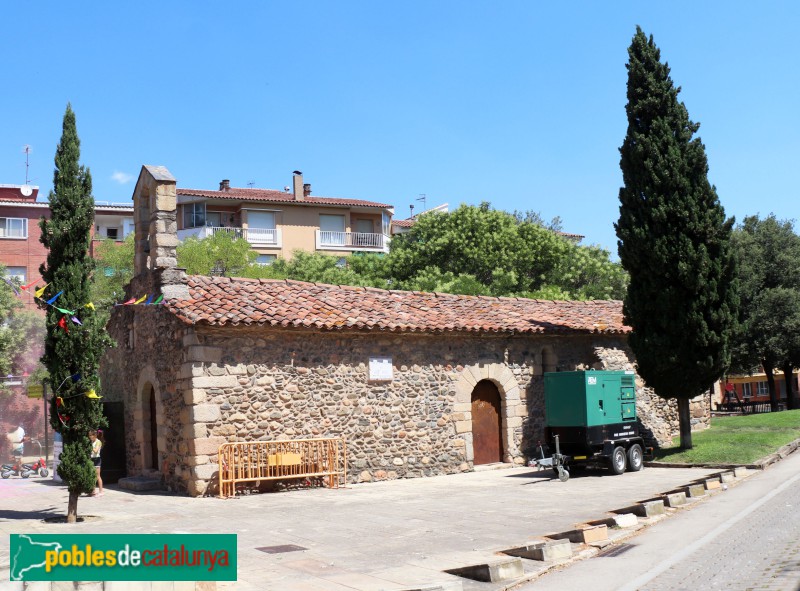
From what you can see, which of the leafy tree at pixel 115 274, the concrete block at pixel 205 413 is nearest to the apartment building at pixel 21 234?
the leafy tree at pixel 115 274

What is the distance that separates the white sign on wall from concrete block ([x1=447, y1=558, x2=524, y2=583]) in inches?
360

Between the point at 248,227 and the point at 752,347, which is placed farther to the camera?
the point at 248,227

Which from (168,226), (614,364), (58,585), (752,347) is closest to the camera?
(58,585)

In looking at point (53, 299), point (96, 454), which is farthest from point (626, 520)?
point (96, 454)

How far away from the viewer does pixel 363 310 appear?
58.0 ft

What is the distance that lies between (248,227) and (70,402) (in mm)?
33243

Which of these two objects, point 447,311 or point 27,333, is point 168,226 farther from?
point 27,333

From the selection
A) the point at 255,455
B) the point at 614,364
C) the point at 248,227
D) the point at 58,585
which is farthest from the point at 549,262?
the point at 58,585

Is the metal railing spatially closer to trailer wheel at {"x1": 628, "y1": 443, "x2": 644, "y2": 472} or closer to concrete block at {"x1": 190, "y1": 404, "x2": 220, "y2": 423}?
trailer wheel at {"x1": 628, "y1": 443, "x2": 644, "y2": 472}

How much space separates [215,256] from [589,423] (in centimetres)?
1959

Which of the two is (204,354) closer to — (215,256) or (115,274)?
(215,256)

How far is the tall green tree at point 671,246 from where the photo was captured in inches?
725

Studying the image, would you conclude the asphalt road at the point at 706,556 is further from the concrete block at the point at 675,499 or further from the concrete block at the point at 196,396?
the concrete block at the point at 196,396

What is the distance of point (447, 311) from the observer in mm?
19438
